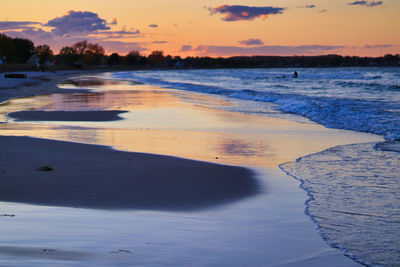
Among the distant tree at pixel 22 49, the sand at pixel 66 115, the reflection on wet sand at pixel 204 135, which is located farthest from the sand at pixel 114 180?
the distant tree at pixel 22 49

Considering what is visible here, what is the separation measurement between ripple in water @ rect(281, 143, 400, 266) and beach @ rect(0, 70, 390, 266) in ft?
0.70

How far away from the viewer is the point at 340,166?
316 inches

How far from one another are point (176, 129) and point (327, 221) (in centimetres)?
835

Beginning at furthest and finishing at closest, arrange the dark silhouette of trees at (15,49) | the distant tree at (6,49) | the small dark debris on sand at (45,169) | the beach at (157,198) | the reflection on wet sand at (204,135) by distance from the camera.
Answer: the dark silhouette of trees at (15,49), the distant tree at (6,49), the reflection on wet sand at (204,135), the small dark debris on sand at (45,169), the beach at (157,198)

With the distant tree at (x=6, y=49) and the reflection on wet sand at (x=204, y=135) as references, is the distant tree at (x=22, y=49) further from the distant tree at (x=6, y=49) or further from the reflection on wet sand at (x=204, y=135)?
the reflection on wet sand at (x=204, y=135)

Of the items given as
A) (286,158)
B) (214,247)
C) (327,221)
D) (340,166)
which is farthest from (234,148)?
(214,247)

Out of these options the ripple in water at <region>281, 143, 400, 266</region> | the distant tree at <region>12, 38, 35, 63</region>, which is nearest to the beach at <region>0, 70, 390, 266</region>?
the ripple in water at <region>281, 143, 400, 266</region>

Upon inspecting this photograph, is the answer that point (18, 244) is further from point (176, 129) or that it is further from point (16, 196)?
point (176, 129)

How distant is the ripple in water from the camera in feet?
14.1

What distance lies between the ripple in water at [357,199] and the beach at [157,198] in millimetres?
212

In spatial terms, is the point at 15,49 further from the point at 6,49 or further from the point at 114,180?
the point at 114,180

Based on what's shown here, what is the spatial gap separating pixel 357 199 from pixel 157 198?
8.52 feet

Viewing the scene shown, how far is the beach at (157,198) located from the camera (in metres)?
3.90

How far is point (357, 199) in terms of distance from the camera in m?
5.89
